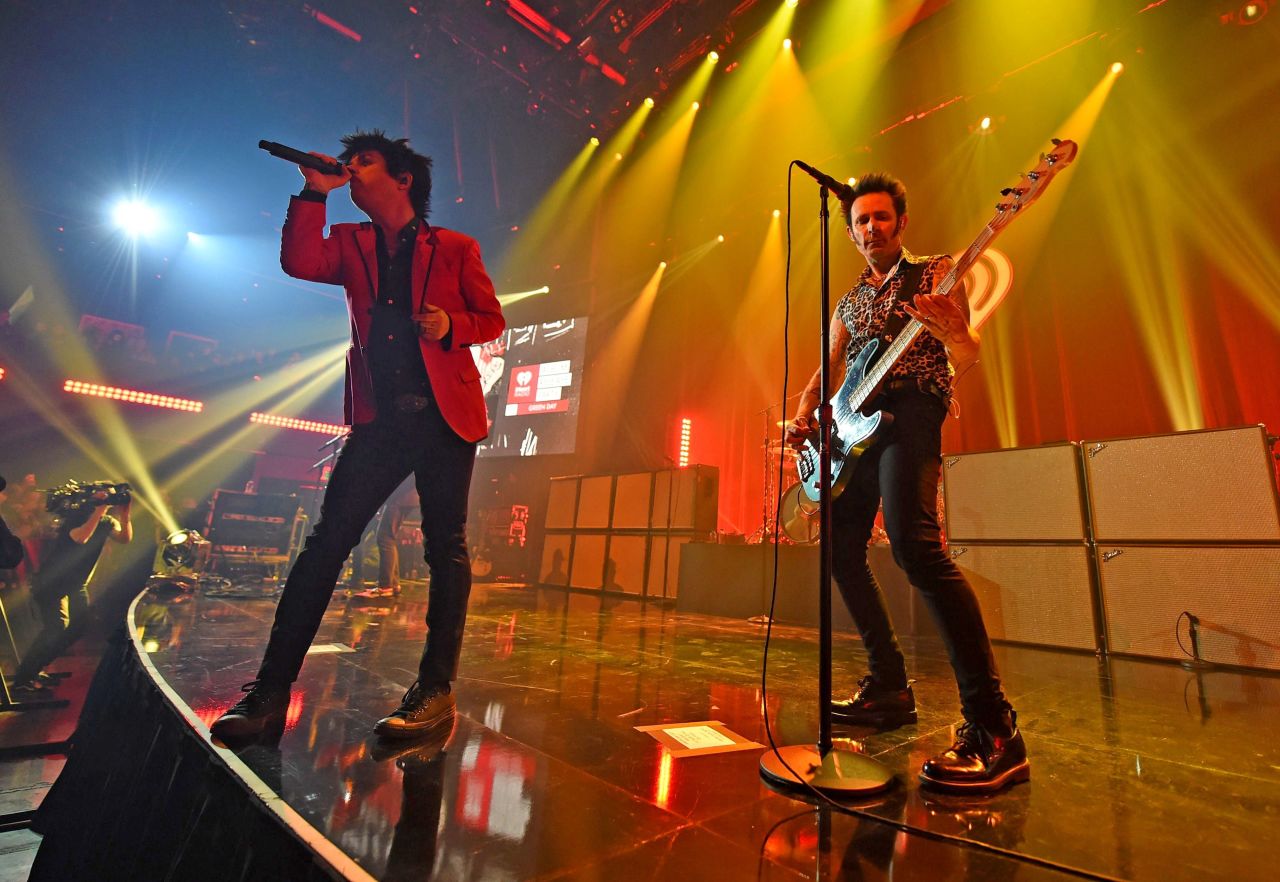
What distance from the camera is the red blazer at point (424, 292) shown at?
5.59 ft

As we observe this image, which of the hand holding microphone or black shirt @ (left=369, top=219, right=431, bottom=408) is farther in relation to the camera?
black shirt @ (left=369, top=219, right=431, bottom=408)

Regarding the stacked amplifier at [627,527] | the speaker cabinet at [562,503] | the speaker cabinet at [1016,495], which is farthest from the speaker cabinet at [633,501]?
the speaker cabinet at [1016,495]

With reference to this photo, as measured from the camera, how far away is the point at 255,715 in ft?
4.91

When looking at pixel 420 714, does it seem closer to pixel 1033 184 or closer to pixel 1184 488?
pixel 1033 184

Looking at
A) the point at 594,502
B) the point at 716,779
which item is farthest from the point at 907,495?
the point at 594,502

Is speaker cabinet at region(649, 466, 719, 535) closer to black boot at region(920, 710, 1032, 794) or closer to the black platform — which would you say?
the black platform

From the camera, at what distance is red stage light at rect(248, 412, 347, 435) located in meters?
13.1

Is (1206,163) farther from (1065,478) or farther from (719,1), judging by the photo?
(719,1)

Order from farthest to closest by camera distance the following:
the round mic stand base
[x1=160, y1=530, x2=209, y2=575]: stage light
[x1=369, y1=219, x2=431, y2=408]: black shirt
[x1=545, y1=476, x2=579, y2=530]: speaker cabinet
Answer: [x1=545, y1=476, x2=579, y2=530]: speaker cabinet → [x1=160, y1=530, x2=209, y2=575]: stage light → [x1=369, y1=219, x2=431, y2=408]: black shirt → the round mic stand base

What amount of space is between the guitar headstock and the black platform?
1510mm

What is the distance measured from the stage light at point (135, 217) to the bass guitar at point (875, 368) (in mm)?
13533

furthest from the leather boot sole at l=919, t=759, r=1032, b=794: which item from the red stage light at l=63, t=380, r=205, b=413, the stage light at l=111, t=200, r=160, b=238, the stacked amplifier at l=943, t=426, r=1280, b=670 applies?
the red stage light at l=63, t=380, r=205, b=413

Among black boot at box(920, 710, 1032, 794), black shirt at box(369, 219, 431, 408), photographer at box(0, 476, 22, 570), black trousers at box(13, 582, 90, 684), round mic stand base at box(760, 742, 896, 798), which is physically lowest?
black trousers at box(13, 582, 90, 684)

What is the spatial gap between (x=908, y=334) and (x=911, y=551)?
657 mm
